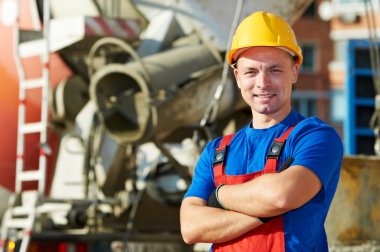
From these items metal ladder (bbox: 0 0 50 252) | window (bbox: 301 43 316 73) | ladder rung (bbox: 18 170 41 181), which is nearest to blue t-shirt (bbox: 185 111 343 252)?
metal ladder (bbox: 0 0 50 252)

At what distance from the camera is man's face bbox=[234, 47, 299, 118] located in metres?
3.27

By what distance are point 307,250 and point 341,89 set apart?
41383 millimetres

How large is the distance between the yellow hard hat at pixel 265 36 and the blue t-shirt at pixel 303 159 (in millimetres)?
208

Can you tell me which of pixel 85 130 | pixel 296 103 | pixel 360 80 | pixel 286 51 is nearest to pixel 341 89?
pixel 296 103

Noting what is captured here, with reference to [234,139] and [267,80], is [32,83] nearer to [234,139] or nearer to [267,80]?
[234,139]

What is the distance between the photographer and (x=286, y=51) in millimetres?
3340

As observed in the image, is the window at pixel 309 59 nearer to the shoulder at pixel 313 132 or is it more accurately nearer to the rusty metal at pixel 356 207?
the rusty metal at pixel 356 207

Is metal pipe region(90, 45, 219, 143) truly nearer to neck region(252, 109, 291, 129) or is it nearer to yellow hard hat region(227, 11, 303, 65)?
yellow hard hat region(227, 11, 303, 65)

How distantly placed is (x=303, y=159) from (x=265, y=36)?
0.42m

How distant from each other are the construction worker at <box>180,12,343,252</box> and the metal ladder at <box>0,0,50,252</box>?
4898 millimetres

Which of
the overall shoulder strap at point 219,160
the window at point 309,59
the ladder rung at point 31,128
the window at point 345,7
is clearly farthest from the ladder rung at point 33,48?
the window at point 309,59

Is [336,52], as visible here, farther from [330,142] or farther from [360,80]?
[330,142]

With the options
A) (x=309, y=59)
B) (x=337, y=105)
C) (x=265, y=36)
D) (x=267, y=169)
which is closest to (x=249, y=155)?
(x=267, y=169)

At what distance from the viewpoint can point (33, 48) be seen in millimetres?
8578
